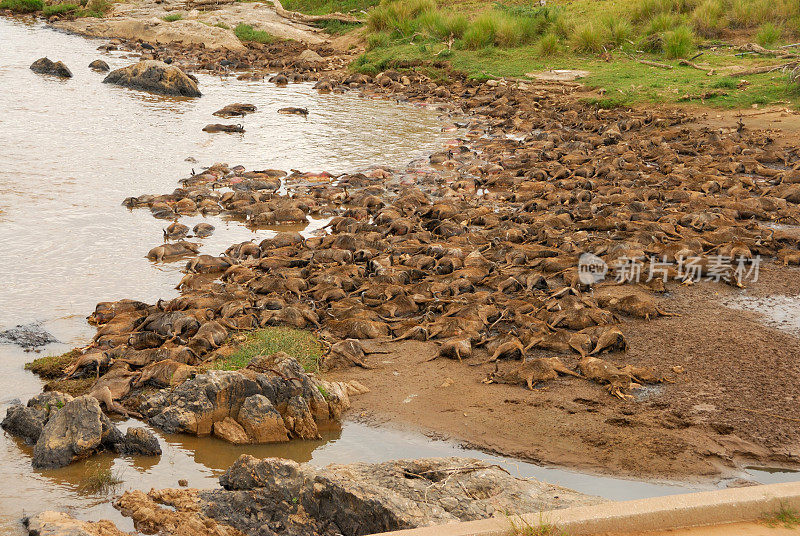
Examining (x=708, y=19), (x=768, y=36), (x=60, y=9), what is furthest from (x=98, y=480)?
(x=60, y=9)

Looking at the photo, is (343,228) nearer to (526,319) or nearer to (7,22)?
(526,319)

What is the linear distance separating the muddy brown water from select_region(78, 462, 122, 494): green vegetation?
27 mm

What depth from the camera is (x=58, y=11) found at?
133ft

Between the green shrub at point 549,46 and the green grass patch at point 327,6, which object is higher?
the green grass patch at point 327,6

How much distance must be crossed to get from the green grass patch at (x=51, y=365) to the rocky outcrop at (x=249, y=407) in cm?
145

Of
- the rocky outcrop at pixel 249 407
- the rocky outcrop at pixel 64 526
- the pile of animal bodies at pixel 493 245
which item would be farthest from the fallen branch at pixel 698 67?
the rocky outcrop at pixel 64 526

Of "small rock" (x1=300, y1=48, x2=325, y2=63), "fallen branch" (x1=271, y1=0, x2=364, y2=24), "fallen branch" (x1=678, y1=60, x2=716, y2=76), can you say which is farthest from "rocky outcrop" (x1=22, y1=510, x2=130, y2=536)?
"fallen branch" (x1=271, y1=0, x2=364, y2=24)

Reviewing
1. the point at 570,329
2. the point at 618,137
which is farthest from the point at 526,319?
the point at 618,137

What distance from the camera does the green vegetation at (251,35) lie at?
3309 centimetres

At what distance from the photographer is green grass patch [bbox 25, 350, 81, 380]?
7.55 m

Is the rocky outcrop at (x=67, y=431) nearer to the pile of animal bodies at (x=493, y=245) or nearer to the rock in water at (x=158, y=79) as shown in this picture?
the pile of animal bodies at (x=493, y=245)

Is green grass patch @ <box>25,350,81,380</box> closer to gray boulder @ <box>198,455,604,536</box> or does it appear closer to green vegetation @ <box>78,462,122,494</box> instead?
green vegetation @ <box>78,462,122,494</box>

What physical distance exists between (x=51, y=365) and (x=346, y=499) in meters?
4.37

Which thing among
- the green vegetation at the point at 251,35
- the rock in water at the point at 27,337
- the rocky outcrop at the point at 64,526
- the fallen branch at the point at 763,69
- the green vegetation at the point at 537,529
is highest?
the fallen branch at the point at 763,69
